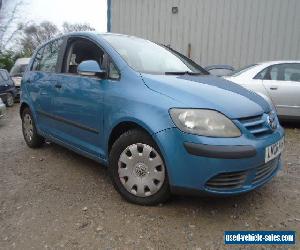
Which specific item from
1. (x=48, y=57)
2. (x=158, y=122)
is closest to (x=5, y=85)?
(x=48, y=57)

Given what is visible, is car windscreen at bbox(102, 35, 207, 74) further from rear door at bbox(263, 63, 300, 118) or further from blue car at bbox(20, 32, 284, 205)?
rear door at bbox(263, 63, 300, 118)

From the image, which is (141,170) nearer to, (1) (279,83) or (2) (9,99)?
(1) (279,83)

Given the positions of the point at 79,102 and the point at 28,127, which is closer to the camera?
the point at 79,102

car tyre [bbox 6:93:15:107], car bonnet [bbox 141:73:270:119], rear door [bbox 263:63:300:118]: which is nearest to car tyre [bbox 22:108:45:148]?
car bonnet [bbox 141:73:270:119]

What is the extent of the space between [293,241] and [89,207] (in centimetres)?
169

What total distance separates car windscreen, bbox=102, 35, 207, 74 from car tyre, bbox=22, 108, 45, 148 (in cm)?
198

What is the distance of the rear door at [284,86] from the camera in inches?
245

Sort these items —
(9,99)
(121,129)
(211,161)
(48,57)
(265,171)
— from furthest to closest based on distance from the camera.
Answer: (9,99), (48,57), (121,129), (265,171), (211,161)

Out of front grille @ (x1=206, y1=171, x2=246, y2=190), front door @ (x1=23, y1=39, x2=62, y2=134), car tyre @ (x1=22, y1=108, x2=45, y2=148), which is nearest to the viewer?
front grille @ (x1=206, y1=171, x2=246, y2=190)

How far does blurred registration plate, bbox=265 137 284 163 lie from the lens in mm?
2783

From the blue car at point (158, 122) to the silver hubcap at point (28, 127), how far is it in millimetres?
1111

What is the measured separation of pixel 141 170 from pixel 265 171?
1056 mm

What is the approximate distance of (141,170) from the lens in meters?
2.94

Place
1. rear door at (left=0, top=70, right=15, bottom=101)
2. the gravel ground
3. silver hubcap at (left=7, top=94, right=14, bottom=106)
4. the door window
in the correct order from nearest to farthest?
the gravel ground, the door window, rear door at (left=0, top=70, right=15, bottom=101), silver hubcap at (left=7, top=94, right=14, bottom=106)
